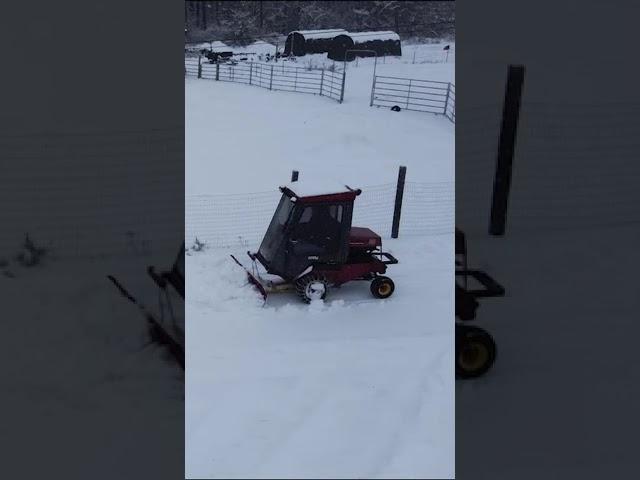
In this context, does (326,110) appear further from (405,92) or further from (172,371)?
(172,371)

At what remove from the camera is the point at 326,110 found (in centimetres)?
606

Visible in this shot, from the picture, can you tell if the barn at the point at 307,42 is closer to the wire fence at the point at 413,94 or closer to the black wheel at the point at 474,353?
the wire fence at the point at 413,94

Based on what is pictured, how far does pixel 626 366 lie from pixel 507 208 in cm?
154

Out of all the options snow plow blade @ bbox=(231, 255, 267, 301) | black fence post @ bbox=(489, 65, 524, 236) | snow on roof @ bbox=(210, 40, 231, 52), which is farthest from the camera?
snow on roof @ bbox=(210, 40, 231, 52)

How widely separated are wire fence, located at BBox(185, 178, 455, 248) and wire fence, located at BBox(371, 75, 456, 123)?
80cm

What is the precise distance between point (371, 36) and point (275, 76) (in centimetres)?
163

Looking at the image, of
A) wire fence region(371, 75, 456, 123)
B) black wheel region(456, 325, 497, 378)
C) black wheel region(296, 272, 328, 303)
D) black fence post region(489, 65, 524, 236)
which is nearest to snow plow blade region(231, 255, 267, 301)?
Answer: black wheel region(296, 272, 328, 303)

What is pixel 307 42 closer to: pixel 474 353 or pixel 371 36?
pixel 371 36

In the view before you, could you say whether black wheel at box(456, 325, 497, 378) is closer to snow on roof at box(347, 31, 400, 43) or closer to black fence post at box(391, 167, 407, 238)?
black fence post at box(391, 167, 407, 238)

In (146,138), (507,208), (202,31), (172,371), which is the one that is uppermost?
(202,31)

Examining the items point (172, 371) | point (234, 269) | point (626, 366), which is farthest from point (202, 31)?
point (626, 366)

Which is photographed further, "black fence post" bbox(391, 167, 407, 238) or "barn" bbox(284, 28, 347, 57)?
"barn" bbox(284, 28, 347, 57)

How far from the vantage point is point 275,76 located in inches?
237

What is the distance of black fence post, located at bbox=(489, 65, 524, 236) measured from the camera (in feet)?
14.9
